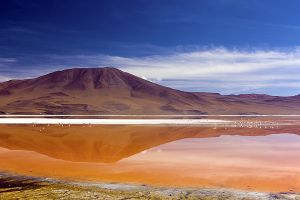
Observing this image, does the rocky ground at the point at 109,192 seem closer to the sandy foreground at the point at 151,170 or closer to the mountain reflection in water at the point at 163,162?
the sandy foreground at the point at 151,170

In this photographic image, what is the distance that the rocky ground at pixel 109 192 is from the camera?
1151cm

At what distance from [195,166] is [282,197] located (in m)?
6.85

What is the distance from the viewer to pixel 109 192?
12094 mm

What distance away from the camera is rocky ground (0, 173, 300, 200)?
11508 mm

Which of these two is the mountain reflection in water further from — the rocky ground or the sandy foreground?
the rocky ground

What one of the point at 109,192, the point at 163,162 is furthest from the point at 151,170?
the point at 109,192

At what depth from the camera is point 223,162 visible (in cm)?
1956

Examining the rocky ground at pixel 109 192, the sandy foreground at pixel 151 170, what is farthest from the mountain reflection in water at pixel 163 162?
the rocky ground at pixel 109 192

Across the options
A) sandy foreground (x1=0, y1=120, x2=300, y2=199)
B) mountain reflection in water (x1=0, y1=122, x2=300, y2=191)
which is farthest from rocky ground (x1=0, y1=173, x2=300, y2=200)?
mountain reflection in water (x1=0, y1=122, x2=300, y2=191)

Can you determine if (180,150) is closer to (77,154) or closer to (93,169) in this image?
(77,154)

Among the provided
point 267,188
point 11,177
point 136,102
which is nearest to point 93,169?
point 11,177

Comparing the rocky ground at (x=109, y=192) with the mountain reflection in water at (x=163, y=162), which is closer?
the rocky ground at (x=109, y=192)

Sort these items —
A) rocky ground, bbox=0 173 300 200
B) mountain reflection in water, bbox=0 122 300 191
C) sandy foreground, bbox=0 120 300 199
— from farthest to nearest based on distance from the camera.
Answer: mountain reflection in water, bbox=0 122 300 191 < sandy foreground, bbox=0 120 300 199 < rocky ground, bbox=0 173 300 200

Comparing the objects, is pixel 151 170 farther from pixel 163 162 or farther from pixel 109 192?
pixel 109 192
